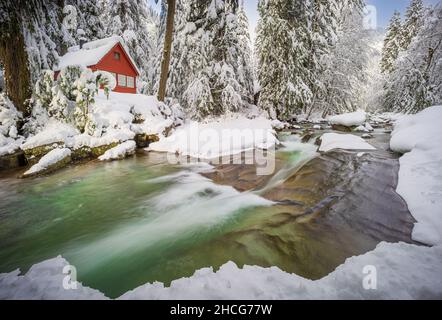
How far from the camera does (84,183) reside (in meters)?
7.32

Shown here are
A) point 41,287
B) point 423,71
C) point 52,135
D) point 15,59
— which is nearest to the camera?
point 41,287

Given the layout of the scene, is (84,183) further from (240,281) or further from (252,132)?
(252,132)

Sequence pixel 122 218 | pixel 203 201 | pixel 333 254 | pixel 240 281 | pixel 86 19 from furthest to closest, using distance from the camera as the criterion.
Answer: pixel 86 19 → pixel 203 201 → pixel 122 218 → pixel 333 254 → pixel 240 281

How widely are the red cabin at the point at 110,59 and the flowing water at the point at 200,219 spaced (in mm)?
14037

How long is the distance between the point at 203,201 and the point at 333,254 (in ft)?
10.5

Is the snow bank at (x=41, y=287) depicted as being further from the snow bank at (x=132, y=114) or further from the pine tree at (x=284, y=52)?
the pine tree at (x=284, y=52)

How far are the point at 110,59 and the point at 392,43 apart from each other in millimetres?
34353

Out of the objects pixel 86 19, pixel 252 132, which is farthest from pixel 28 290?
pixel 86 19

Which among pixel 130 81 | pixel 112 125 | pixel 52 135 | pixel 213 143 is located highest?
pixel 130 81

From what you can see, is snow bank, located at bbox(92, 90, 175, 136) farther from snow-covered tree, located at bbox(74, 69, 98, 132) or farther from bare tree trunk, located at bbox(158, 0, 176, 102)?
bare tree trunk, located at bbox(158, 0, 176, 102)

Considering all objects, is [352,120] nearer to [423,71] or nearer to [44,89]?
[423,71]

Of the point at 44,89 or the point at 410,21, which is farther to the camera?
the point at 410,21

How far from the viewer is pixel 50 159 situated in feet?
28.1

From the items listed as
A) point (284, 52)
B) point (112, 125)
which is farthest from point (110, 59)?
point (284, 52)
